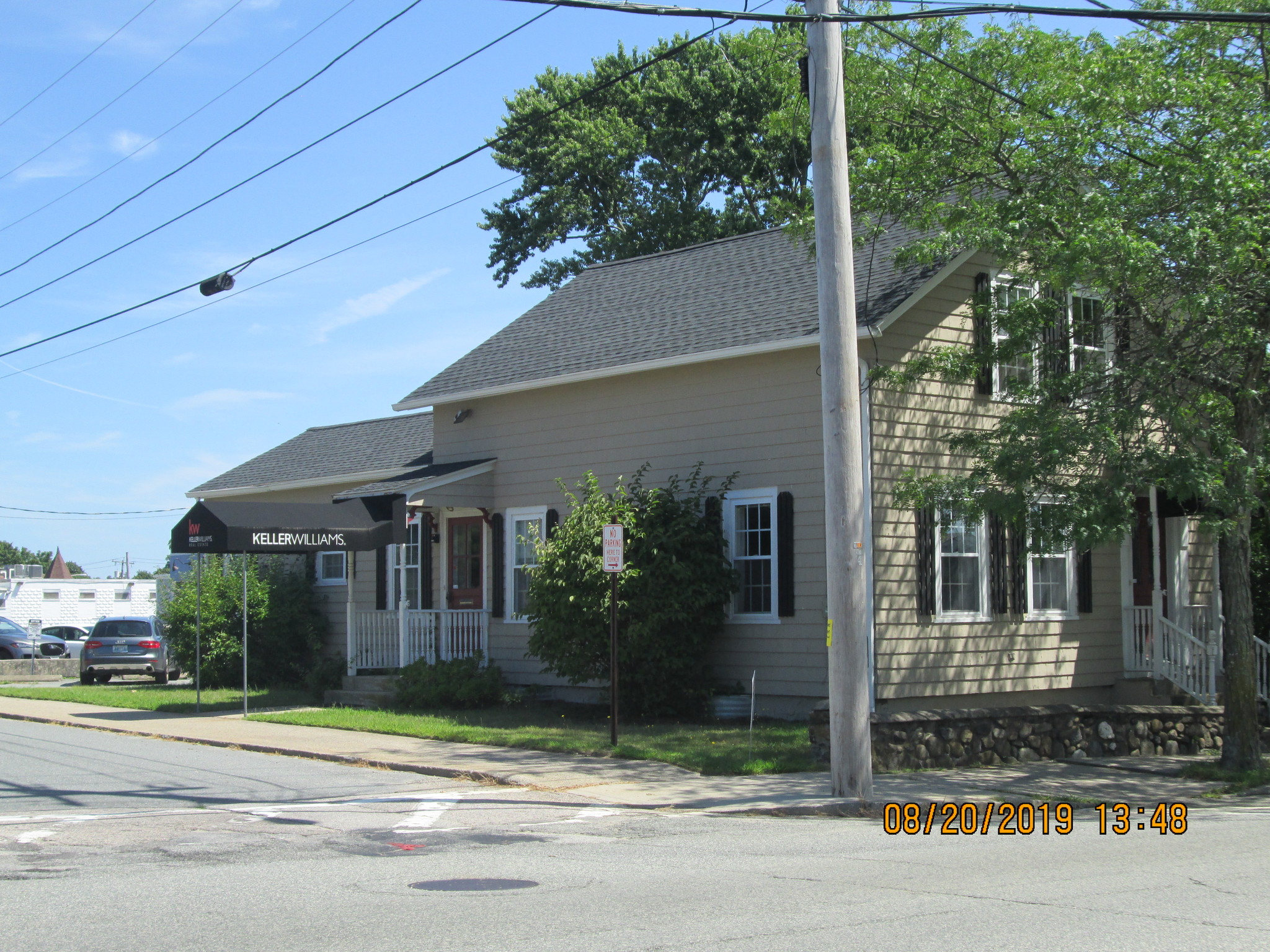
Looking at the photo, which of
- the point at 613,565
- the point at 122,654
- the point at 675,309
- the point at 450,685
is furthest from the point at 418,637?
the point at 122,654

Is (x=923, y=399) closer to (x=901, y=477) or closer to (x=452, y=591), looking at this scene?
(x=901, y=477)

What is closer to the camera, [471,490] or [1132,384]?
[1132,384]

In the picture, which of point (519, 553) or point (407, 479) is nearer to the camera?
point (519, 553)

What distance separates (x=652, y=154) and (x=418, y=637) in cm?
2040

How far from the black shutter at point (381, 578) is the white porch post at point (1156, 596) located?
40.9ft

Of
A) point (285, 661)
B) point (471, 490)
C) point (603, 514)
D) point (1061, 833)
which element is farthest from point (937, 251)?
point (285, 661)

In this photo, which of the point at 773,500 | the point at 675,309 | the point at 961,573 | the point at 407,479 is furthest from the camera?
the point at 407,479

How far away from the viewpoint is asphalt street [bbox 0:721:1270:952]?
20.6 feet

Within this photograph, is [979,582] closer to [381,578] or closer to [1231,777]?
[1231,777]

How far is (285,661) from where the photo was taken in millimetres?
23797

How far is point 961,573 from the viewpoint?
55.6ft

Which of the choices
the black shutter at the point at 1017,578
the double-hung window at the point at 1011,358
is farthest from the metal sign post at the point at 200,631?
the double-hung window at the point at 1011,358

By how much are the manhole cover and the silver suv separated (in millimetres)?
20183

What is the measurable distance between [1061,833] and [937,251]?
23.1ft
